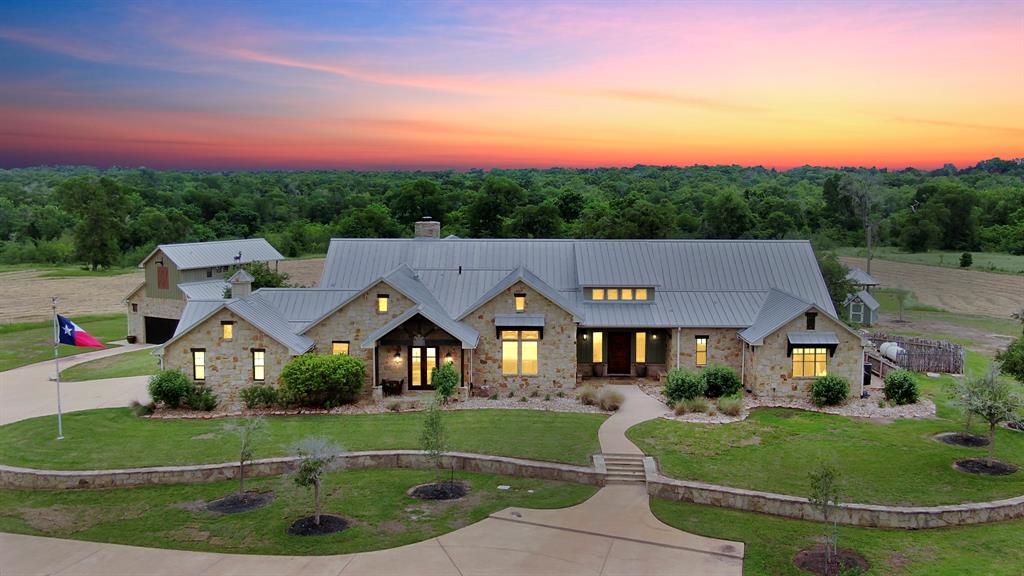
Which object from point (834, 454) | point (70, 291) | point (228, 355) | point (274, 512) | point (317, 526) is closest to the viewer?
point (317, 526)

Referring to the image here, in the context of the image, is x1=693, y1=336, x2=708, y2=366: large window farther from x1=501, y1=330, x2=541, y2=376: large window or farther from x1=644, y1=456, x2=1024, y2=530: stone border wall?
x1=644, y1=456, x2=1024, y2=530: stone border wall

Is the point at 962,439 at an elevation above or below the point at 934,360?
below

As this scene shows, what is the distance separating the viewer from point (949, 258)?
81.6 meters

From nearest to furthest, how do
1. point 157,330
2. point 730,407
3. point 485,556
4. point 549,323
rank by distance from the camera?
point 485,556, point 730,407, point 549,323, point 157,330

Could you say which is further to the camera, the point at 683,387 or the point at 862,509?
the point at 683,387

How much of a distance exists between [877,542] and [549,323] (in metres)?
15.9

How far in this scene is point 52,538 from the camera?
659 inches

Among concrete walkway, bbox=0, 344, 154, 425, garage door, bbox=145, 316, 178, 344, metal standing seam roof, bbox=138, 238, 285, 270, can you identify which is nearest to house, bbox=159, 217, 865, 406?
concrete walkway, bbox=0, 344, 154, 425

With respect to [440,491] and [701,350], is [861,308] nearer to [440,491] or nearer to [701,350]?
[701,350]

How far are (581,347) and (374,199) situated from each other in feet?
305

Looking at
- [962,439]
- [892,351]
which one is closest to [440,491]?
[962,439]

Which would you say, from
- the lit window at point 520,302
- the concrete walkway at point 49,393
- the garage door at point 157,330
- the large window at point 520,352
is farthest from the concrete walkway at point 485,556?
the garage door at point 157,330

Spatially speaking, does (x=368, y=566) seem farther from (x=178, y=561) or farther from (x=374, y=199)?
(x=374, y=199)

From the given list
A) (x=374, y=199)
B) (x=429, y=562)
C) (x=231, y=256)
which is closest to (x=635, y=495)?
(x=429, y=562)
